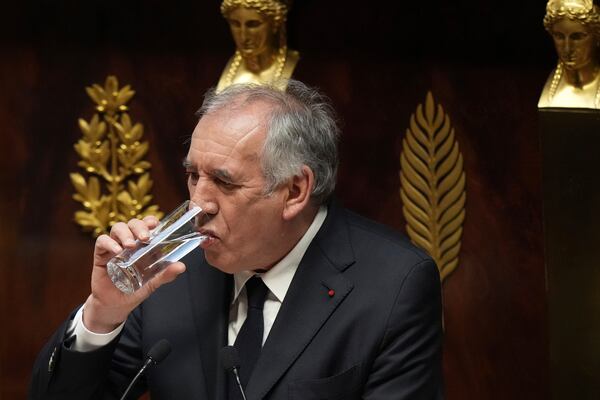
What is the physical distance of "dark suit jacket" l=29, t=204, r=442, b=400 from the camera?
7.68 ft

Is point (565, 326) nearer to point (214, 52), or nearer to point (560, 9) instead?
point (560, 9)

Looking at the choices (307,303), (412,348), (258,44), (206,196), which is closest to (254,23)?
(258,44)

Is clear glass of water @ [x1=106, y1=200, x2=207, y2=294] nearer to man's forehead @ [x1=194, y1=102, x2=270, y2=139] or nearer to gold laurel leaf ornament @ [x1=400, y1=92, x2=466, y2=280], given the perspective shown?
man's forehead @ [x1=194, y1=102, x2=270, y2=139]

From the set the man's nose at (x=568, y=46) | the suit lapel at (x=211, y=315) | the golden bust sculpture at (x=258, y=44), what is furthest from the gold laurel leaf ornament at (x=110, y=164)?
the man's nose at (x=568, y=46)

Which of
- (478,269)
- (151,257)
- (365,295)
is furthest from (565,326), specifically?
(151,257)

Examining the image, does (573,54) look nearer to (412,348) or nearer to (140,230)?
(412,348)

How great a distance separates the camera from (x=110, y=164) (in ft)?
10.3

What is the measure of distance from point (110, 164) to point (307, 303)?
0.92 m

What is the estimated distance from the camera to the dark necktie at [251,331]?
2.40m

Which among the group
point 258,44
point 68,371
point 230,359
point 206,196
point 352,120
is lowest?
point 68,371

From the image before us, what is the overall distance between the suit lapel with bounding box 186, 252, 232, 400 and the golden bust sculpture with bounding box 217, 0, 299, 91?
47 centimetres

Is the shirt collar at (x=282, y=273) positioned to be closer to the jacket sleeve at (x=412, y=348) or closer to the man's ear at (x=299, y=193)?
the man's ear at (x=299, y=193)

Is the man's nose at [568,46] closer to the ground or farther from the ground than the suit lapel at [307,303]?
farther from the ground

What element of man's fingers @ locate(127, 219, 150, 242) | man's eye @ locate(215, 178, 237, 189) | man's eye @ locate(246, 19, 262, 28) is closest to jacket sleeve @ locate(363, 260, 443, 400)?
man's eye @ locate(215, 178, 237, 189)
